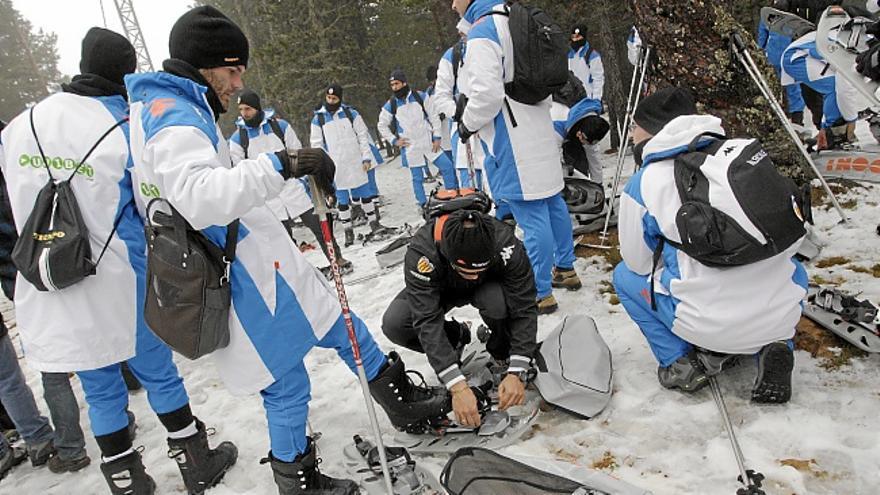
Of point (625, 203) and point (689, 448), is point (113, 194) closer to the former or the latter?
point (625, 203)

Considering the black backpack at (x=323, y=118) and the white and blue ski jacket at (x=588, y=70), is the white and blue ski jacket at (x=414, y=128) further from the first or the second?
the white and blue ski jacket at (x=588, y=70)

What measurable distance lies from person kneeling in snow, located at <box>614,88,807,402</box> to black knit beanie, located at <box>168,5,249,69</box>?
1909mm

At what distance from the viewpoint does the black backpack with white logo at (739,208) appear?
2.26 m

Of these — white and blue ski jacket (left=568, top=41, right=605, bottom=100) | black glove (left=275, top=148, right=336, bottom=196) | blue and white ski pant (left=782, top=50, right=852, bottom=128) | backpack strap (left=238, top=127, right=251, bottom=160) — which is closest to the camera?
black glove (left=275, top=148, right=336, bottom=196)

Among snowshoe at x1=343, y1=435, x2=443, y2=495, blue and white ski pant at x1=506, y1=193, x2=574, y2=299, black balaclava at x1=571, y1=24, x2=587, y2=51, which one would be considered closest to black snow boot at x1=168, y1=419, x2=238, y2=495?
snowshoe at x1=343, y1=435, x2=443, y2=495

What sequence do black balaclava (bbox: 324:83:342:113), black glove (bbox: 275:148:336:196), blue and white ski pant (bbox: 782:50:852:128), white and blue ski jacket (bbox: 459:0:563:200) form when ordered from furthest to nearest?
black balaclava (bbox: 324:83:342:113)
blue and white ski pant (bbox: 782:50:852:128)
white and blue ski jacket (bbox: 459:0:563:200)
black glove (bbox: 275:148:336:196)

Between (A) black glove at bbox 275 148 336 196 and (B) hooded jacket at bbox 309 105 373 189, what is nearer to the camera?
(A) black glove at bbox 275 148 336 196

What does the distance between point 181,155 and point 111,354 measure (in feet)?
4.10

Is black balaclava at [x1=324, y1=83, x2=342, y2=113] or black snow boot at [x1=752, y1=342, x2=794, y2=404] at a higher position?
black balaclava at [x1=324, y1=83, x2=342, y2=113]

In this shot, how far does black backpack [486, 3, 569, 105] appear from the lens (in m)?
3.63

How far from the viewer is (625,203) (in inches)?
110

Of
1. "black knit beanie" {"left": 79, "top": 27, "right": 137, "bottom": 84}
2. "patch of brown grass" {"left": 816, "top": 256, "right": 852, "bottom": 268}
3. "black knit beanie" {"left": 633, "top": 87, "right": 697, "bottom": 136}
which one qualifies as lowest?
"patch of brown grass" {"left": 816, "top": 256, "right": 852, "bottom": 268}

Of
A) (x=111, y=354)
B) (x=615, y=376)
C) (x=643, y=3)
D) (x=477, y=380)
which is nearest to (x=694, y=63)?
(x=643, y=3)

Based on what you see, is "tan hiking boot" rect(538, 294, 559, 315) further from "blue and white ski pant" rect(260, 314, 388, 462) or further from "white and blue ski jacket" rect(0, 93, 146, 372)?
"white and blue ski jacket" rect(0, 93, 146, 372)
